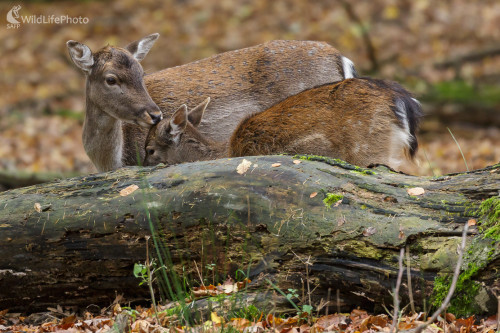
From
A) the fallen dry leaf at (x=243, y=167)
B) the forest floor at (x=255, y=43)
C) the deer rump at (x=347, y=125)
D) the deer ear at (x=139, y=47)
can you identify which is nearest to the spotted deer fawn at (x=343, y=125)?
the deer rump at (x=347, y=125)

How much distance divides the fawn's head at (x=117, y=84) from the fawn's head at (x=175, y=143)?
15 centimetres

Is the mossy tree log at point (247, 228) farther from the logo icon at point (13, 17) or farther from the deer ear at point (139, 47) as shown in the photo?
the logo icon at point (13, 17)

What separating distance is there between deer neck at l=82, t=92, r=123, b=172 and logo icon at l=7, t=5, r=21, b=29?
1301 cm

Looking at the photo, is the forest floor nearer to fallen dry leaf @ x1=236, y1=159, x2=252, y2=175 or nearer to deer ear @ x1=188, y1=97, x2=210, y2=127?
deer ear @ x1=188, y1=97, x2=210, y2=127

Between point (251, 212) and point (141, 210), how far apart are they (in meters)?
0.77

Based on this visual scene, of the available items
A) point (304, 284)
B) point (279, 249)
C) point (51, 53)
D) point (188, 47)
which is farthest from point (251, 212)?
point (51, 53)

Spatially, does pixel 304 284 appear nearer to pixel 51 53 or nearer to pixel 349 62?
pixel 349 62

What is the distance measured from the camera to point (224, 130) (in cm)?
750

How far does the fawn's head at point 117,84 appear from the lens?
21.4ft

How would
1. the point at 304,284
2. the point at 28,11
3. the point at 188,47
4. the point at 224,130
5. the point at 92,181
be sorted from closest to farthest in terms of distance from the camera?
1. the point at 304,284
2. the point at 92,181
3. the point at 224,130
4. the point at 188,47
5. the point at 28,11

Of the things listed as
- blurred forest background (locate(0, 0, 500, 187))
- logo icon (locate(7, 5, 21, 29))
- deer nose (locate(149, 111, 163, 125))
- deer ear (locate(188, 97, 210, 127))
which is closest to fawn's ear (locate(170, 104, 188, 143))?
deer nose (locate(149, 111, 163, 125))

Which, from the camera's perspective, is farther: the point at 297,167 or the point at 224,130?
the point at 224,130

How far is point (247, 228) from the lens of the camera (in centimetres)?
427

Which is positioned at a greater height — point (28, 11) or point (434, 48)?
point (28, 11)
